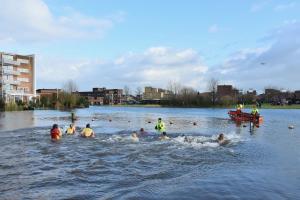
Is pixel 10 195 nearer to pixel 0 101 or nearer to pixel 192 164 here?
pixel 192 164

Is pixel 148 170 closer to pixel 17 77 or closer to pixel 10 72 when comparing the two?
pixel 10 72

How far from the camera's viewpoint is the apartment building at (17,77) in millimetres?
122812

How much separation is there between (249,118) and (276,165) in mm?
37816

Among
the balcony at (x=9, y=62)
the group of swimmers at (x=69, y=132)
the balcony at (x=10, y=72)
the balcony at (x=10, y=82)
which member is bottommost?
the group of swimmers at (x=69, y=132)

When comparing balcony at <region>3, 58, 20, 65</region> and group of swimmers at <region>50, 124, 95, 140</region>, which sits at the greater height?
balcony at <region>3, 58, 20, 65</region>

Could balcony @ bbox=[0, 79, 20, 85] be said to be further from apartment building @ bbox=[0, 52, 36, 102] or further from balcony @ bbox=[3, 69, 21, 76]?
balcony @ bbox=[3, 69, 21, 76]

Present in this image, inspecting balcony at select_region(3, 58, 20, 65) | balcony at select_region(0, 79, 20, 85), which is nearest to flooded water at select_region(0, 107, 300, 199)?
balcony at select_region(0, 79, 20, 85)

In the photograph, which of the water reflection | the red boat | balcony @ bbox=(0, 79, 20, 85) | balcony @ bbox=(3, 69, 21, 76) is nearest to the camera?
the water reflection

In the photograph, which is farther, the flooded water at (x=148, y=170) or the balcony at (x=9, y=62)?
the balcony at (x=9, y=62)

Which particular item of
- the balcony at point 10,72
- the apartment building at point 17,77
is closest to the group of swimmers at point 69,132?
the apartment building at point 17,77

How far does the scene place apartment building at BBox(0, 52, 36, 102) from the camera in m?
123

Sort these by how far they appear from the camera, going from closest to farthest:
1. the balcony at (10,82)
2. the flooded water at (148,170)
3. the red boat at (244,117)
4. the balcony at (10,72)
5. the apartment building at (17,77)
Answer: the flooded water at (148,170)
the red boat at (244,117)
the balcony at (10,82)
the apartment building at (17,77)
the balcony at (10,72)

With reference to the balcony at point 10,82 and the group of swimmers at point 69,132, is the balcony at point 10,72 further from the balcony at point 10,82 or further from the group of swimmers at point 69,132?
the group of swimmers at point 69,132

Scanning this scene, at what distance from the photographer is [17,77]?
13125 cm
